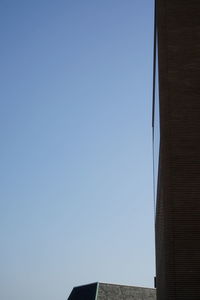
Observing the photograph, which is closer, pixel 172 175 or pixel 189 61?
pixel 172 175

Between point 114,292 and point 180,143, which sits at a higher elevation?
point 180,143

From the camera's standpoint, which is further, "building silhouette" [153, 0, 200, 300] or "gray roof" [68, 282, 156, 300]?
"gray roof" [68, 282, 156, 300]

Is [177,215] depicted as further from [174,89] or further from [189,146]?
[174,89]

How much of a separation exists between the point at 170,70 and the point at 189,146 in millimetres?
2925

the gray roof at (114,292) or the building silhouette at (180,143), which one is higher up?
the building silhouette at (180,143)

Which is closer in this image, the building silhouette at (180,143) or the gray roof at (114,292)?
the building silhouette at (180,143)

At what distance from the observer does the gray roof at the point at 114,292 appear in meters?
41.3

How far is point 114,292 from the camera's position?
1656 inches

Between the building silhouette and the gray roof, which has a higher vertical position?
the building silhouette

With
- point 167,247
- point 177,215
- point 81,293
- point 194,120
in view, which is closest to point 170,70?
point 194,120

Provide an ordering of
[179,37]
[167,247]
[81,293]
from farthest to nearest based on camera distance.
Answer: [81,293] < [179,37] < [167,247]

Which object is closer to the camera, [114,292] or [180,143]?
[180,143]

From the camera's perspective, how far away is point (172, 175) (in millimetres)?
14945

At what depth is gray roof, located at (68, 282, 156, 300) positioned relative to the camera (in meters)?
41.3
